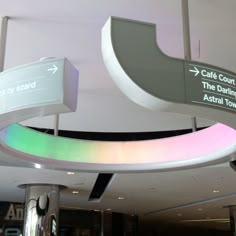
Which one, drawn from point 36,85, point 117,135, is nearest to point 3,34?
point 36,85

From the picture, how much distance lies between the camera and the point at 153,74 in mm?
2846

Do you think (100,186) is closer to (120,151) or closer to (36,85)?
(120,151)

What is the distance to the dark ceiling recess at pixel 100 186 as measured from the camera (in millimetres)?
10280

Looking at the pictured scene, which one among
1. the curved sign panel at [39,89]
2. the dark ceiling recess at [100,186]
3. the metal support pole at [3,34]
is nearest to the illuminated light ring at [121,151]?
the metal support pole at [3,34]

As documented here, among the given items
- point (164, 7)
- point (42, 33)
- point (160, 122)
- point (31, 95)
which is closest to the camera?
point (31, 95)

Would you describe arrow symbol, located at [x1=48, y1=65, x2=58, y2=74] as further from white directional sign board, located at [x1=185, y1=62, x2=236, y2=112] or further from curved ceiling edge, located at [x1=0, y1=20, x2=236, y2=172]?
curved ceiling edge, located at [x1=0, y1=20, x2=236, y2=172]

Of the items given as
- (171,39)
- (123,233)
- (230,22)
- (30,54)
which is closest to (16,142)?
(30,54)

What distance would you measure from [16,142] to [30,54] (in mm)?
1386

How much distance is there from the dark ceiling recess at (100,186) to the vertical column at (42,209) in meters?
1.16

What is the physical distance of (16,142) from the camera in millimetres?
5723

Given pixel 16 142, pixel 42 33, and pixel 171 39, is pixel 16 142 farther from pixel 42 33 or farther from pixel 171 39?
pixel 171 39

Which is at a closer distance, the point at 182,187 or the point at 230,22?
the point at 230,22

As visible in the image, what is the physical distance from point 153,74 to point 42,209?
790 centimetres

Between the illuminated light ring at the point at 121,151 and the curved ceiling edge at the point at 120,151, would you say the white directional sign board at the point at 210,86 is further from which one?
the illuminated light ring at the point at 121,151
